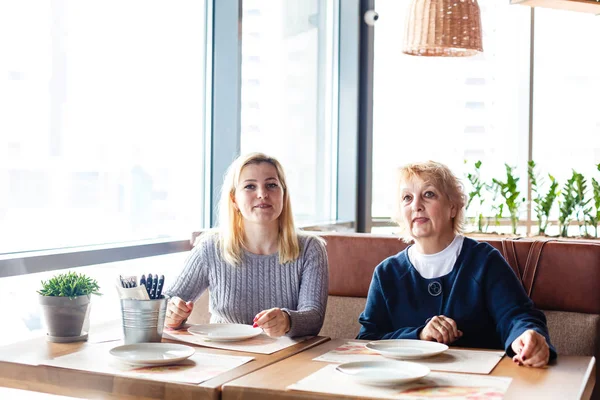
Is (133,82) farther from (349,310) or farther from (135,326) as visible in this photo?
(135,326)

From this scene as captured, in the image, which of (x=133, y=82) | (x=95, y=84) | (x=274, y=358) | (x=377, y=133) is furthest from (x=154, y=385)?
(x=377, y=133)

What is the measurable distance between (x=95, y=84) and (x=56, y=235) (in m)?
0.58

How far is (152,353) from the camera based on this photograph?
1.71 metres

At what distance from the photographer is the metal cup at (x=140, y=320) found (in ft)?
5.96

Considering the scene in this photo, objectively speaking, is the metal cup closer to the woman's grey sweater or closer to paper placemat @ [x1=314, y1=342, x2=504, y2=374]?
paper placemat @ [x1=314, y1=342, x2=504, y2=374]

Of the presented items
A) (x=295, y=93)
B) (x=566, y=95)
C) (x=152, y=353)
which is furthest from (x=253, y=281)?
(x=566, y=95)

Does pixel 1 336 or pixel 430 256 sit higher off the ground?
pixel 430 256

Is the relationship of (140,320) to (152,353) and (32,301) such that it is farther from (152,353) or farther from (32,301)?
(32,301)

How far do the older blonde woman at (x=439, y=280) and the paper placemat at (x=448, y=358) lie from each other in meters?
0.23

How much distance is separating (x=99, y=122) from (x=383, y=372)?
174 cm

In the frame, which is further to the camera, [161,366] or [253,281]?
[253,281]

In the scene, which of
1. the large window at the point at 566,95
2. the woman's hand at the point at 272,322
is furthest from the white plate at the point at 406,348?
the large window at the point at 566,95

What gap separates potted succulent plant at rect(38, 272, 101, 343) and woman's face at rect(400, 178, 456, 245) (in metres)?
0.91

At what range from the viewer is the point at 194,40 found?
3.54 m
